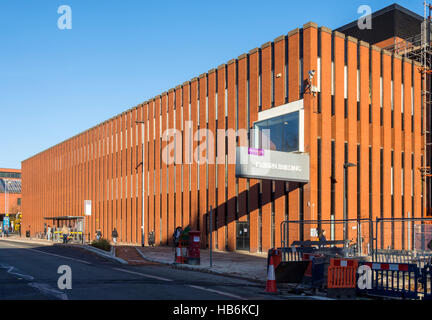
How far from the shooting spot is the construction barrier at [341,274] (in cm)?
1258

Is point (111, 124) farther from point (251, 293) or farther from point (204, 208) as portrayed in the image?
point (251, 293)

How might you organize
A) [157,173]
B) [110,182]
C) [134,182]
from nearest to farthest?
1. [157,173]
2. [134,182]
3. [110,182]

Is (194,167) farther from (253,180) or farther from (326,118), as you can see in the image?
(326,118)

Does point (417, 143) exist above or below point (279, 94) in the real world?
below

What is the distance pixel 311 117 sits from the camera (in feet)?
99.5

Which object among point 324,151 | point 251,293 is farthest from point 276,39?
point 251,293

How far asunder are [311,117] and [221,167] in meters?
9.81

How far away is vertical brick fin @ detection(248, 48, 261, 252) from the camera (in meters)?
33.5

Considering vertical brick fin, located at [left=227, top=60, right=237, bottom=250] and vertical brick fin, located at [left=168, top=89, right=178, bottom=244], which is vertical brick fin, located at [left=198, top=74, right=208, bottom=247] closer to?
vertical brick fin, located at [left=227, top=60, right=237, bottom=250]

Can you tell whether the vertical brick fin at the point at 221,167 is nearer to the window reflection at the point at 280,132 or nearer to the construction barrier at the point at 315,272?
the window reflection at the point at 280,132

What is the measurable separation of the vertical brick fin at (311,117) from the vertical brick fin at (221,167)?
28.4 ft

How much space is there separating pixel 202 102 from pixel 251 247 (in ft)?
44.6

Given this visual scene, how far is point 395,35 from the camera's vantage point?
48500mm

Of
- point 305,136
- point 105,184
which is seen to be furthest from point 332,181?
point 105,184
